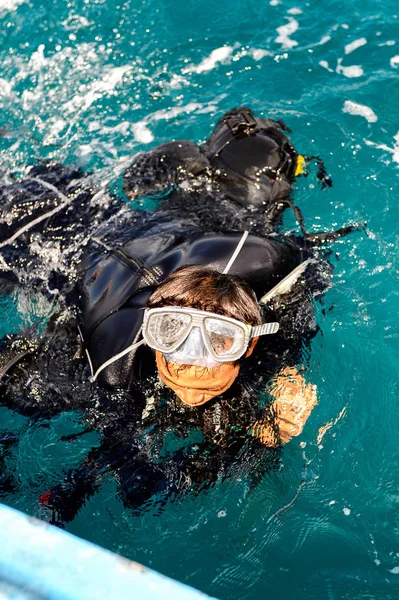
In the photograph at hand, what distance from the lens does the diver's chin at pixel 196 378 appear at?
10.5ft

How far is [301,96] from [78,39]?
286 centimetres

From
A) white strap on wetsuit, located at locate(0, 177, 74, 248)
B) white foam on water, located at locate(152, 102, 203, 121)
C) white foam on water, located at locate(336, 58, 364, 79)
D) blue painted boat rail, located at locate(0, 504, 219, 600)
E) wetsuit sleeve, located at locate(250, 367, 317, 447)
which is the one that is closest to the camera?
blue painted boat rail, located at locate(0, 504, 219, 600)

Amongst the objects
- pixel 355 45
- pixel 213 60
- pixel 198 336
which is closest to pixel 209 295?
pixel 198 336

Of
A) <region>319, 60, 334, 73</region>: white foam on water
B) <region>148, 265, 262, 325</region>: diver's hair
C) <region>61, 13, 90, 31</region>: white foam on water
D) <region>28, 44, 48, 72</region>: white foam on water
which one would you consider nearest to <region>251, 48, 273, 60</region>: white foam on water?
<region>319, 60, 334, 73</region>: white foam on water

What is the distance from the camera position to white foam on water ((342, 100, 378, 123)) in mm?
6570

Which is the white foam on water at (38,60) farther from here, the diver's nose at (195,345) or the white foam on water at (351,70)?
the diver's nose at (195,345)

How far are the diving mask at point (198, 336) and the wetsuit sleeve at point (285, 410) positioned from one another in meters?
0.84

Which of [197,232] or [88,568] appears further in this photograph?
[197,232]

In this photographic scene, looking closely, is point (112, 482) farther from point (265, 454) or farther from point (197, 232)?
point (197, 232)

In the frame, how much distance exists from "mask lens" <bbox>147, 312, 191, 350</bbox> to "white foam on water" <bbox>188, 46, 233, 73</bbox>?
477 cm

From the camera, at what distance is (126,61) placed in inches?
290

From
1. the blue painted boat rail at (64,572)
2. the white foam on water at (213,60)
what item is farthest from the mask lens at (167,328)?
the white foam on water at (213,60)

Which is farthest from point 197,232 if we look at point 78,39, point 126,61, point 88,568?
point 78,39

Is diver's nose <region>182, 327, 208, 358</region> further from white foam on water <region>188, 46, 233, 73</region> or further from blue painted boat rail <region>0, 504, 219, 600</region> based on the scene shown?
white foam on water <region>188, 46, 233, 73</region>
